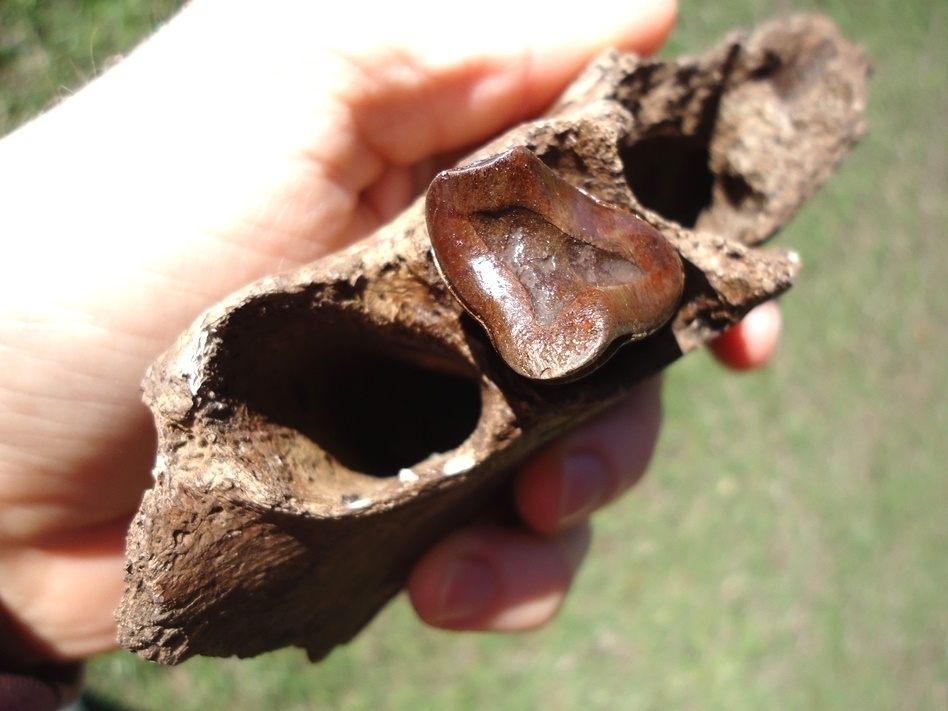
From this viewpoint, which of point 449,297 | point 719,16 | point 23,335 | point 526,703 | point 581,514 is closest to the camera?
point 449,297

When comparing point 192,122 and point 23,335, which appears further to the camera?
point 192,122

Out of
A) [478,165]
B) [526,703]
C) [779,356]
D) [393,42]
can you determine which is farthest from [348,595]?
[779,356]

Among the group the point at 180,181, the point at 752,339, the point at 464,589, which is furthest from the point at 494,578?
the point at 180,181

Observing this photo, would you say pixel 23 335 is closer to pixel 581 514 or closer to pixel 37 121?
pixel 37 121

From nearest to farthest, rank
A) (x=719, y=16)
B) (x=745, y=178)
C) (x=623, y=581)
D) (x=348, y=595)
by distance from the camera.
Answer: (x=348, y=595) → (x=745, y=178) → (x=623, y=581) → (x=719, y=16)

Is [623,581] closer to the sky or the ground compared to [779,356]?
closer to the ground

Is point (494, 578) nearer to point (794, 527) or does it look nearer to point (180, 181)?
point (180, 181)

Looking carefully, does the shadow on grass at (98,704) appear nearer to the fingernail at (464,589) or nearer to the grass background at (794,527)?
the grass background at (794,527)
